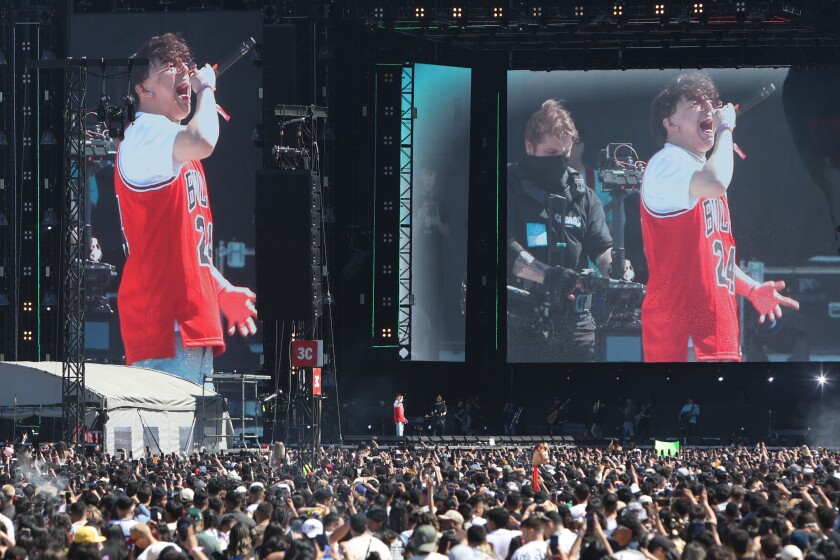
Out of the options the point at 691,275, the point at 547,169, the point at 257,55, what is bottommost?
the point at 691,275

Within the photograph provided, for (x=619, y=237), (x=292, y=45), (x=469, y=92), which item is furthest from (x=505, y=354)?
(x=292, y=45)

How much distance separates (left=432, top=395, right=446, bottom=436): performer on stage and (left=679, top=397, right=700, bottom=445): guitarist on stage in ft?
23.3

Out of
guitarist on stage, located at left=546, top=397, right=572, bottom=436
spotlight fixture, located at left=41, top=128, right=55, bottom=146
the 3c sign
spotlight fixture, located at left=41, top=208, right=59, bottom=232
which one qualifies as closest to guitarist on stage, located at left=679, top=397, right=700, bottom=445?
guitarist on stage, located at left=546, top=397, right=572, bottom=436

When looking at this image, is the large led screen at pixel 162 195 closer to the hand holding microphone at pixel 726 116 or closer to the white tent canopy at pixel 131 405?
the white tent canopy at pixel 131 405

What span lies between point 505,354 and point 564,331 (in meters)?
2.36

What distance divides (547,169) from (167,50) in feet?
40.4

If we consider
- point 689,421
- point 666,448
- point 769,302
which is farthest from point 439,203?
point 666,448

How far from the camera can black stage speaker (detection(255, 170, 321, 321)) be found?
84.0 ft

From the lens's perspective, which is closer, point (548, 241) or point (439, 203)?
point (548, 241)

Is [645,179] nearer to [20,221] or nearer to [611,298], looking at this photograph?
[611,298]

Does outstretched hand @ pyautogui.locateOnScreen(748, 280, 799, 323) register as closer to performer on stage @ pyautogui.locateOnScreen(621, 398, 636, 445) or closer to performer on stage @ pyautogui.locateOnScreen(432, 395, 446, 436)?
performer on stage @ pyautogui.locateOnScreen(621, 398, 636, 445)

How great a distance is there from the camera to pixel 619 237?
39.4 meters

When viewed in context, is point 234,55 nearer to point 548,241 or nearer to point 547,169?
point 547,169

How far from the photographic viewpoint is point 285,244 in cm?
2566
